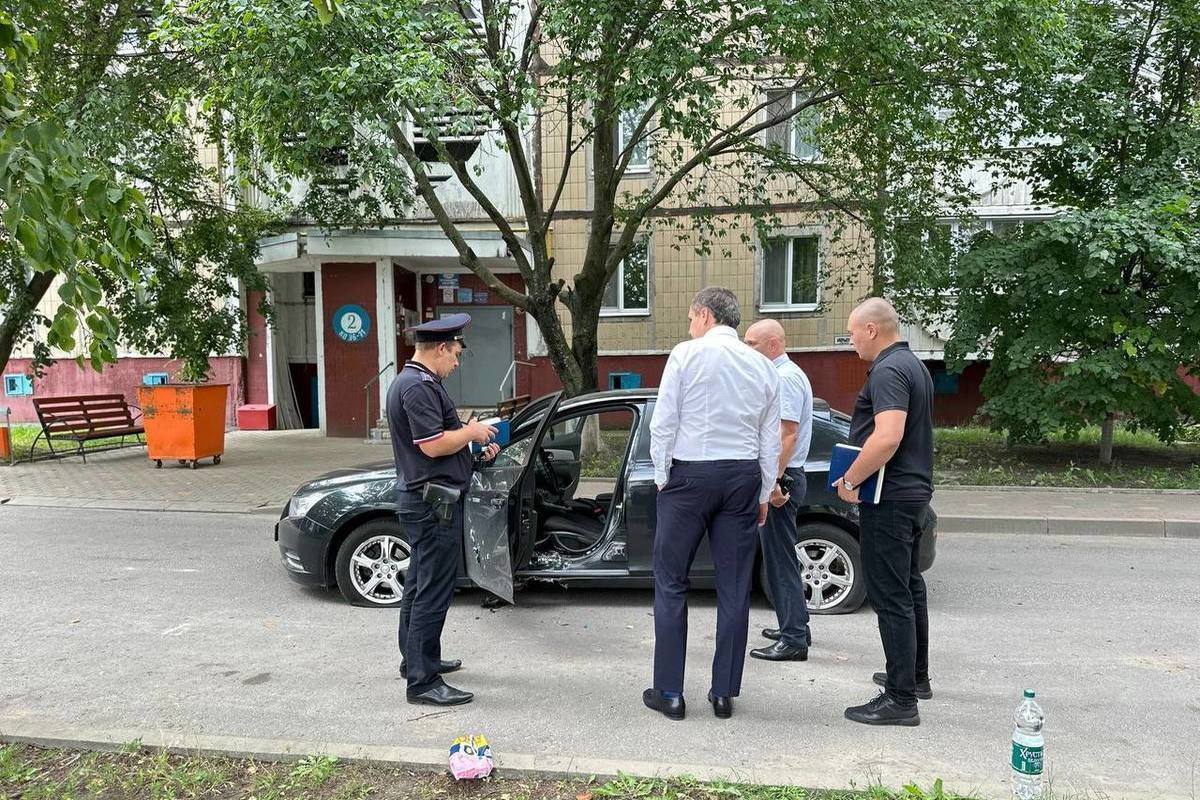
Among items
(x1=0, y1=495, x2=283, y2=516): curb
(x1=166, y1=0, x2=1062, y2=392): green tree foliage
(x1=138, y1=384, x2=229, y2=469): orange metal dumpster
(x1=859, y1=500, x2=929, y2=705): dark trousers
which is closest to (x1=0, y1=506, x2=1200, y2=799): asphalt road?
(x1=859, y1=500, x2=929, y2=705): dark trousers

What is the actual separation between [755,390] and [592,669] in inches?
72.6

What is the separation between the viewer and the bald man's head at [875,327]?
3.74 m

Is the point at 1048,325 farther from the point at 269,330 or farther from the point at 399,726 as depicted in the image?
the point at 269,330

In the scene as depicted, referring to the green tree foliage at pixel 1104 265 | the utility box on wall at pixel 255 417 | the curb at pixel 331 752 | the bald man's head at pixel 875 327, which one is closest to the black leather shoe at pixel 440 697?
the curb at pixel 331 752

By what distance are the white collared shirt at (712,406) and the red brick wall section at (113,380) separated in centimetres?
1568

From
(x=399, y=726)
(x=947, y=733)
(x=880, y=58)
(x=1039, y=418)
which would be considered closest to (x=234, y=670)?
(x=399, y=726)

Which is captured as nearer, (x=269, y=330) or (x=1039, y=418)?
(x=1039, y=418)

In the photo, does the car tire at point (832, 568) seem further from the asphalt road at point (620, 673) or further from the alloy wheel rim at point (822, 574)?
the asphalt road at point (620, 673)

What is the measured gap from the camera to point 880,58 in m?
8.73

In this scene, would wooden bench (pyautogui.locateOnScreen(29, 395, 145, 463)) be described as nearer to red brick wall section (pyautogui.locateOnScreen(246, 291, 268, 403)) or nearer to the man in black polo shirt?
red brick wall section (pyautogui.locateOnScreen(246, 291, 268, 403))

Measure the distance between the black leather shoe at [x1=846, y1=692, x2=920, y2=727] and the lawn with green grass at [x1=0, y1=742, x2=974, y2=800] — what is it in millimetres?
613

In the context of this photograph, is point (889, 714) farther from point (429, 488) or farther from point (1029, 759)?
point (429, 488)

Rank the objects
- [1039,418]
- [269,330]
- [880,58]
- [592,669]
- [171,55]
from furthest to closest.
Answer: [269,330] → [171,55] → [1039,418] → [880,58] → [592,669]

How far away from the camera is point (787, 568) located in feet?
14.9
